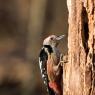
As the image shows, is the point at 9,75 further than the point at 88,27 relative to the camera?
Yes

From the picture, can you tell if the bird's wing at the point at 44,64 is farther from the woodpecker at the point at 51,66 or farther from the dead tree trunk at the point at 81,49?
the dead tree trunk at the point at 81,49

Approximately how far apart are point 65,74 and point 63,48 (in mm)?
8087

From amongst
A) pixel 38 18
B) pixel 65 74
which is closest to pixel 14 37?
pixel 38 18

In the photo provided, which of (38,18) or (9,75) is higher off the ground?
(38,18)

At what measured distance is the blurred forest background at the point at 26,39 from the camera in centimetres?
1295

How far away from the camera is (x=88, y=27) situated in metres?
4.91

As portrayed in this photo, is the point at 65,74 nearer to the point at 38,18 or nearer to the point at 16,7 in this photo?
the point at 38,18

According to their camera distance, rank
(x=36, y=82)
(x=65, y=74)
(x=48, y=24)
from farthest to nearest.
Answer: (x=48, y=24) < (x=36, y=82) < (x=65, y=74)

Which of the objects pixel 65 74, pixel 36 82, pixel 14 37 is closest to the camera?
pixel 65 74

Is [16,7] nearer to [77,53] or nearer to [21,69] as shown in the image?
[21,69]

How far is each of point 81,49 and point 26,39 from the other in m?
9.09

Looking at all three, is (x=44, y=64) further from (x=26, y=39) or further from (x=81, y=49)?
(x=26, y=39)

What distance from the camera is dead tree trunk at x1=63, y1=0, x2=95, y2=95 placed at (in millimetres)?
4855

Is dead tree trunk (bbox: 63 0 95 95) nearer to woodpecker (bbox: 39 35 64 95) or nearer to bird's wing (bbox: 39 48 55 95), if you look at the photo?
woodpecker (bbox: 39 35 64 95)
